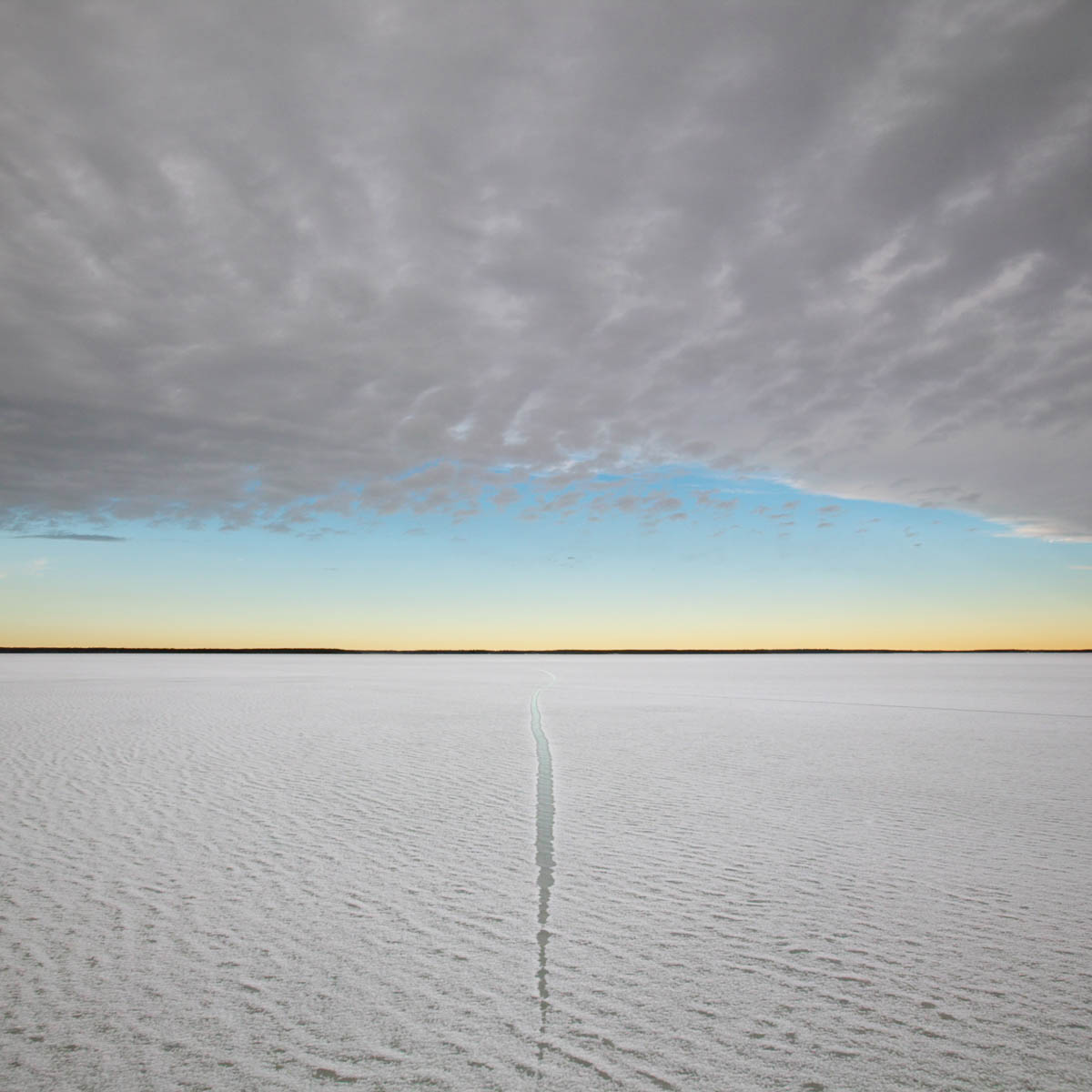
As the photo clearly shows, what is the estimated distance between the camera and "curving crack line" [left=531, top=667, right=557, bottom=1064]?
3.23 meters

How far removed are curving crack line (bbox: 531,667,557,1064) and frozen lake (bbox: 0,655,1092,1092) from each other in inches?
1.0

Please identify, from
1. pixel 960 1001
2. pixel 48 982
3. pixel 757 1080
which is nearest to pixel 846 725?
pixel 960 1001

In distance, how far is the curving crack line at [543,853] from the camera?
3.23 metres

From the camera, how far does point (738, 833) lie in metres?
6.09

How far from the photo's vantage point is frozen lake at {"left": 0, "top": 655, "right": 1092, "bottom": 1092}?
2826mm

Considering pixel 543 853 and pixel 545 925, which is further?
pixel 543 853

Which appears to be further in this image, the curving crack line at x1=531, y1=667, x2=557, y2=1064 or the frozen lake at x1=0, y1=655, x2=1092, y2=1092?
the curving crack line at x1=531, y1=667, x2=557, y2=1064

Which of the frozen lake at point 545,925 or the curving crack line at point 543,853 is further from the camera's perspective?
the curving crack line at point 543,853

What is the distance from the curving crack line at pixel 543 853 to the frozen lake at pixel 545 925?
2 centimetres

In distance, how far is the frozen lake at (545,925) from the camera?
9.27 ft

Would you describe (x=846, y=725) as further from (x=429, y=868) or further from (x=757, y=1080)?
(x=757, y=1080)

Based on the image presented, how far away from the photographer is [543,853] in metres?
5.55

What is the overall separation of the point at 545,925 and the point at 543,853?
1.44m

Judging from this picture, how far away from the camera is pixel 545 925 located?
4117 millimetres
